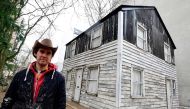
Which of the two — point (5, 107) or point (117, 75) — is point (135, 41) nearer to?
point (117, 75)

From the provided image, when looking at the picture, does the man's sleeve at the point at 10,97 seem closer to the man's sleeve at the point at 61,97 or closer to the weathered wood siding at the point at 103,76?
the man's sleeve at the point at 61,97

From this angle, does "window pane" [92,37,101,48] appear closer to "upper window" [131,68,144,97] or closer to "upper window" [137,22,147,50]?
"upper window" [137,22,147,50]

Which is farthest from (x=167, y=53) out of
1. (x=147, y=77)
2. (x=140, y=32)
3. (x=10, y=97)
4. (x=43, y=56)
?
(x=10, y=97)

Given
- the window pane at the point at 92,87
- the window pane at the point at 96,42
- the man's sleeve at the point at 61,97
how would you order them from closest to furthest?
1. the man's sleeve at the point at 61,97
2. the window pane at the point at 92,87
3. the window pane at the point at 96,42

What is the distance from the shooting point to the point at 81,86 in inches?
425

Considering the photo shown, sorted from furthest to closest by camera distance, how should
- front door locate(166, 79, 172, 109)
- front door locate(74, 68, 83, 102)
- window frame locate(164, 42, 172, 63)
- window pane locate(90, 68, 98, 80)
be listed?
window frame locate(164, 42, 172, 63), front door locate(166, 79, 172, 109), front door locate(74, 68, 83, 102), window pane locate(90, 68, 98, 80)

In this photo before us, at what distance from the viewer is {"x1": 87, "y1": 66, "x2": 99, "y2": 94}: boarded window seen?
30.8 feet

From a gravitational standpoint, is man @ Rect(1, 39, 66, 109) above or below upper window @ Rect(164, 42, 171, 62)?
below

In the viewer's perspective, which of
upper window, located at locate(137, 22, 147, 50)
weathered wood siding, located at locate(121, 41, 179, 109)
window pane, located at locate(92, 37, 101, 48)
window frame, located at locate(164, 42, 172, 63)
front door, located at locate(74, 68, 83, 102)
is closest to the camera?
weathered wood siding, located at locate(121, 41, 179, 109)

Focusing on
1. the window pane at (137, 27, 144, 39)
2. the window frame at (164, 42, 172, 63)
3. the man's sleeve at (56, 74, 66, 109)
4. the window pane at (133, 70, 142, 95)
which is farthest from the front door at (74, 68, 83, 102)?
the man's sleeve at (56, 74, 66, 109)

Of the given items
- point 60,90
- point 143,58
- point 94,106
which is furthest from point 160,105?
point 60,90

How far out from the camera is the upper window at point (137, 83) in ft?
28.3

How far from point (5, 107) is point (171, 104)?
41.7 feet

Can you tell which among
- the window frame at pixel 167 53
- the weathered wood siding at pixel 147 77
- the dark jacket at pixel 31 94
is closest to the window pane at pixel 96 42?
the weathered wood siding at pixel 147 77
